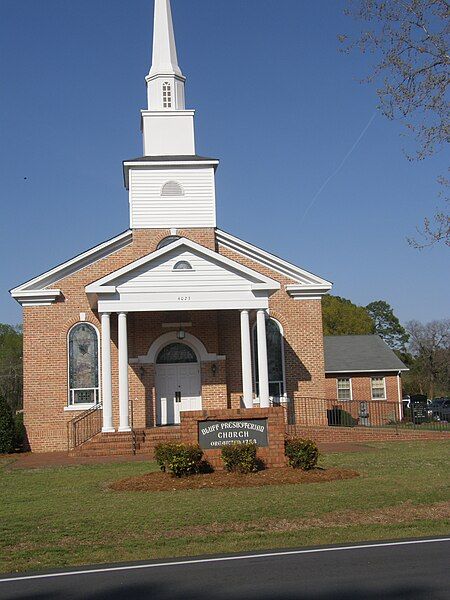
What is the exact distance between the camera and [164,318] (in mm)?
27062

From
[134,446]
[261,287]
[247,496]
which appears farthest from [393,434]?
[247,496]

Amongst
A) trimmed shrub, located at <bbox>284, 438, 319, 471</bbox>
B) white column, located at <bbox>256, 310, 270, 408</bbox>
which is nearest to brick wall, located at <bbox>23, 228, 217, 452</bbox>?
white column, located at <bbox>256, 310, 270, 408</bbox>

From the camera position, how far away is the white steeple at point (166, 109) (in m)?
29.7

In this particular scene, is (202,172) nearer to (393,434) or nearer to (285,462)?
(393,434)

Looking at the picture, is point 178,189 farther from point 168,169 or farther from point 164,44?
point 164,44

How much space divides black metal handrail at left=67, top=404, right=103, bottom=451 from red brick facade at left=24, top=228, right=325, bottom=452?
0.51 metres

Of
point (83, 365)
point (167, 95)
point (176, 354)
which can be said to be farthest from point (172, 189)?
point (83, 365)

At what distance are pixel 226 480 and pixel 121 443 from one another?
8.33m

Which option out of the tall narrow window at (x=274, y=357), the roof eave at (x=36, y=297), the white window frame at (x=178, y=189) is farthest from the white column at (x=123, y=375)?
the white window frame at (x=178, y=189)

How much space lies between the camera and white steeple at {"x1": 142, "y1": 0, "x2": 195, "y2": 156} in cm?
2967

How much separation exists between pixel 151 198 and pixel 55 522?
59.0ft

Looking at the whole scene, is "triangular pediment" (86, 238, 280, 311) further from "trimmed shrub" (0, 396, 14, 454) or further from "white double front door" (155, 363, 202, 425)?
"trimmed shrub" (0, 396, 14, 454)

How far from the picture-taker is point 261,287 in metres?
24.6

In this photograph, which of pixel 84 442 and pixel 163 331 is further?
pixel 163 331
